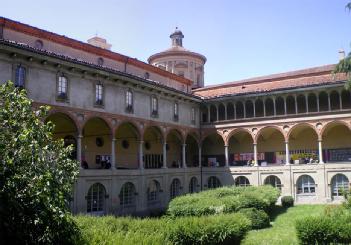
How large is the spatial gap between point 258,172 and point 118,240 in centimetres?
3035

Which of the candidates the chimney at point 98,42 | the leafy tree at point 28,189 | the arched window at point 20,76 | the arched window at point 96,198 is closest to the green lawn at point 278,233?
the leafy tree at point 28,189

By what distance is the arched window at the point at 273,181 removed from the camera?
124ft

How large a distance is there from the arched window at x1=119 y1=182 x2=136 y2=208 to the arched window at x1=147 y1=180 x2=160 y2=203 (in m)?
2.68

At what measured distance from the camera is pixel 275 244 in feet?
57.2

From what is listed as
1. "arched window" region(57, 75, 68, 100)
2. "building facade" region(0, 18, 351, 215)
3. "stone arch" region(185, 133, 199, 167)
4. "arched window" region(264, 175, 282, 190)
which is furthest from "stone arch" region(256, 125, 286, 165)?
"arched window" region(57, 75, 68, 100)

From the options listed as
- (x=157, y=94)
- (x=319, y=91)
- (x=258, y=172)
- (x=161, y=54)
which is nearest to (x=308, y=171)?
(x=258, y=172)

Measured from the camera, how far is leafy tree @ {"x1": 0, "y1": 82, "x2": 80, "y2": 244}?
27.7 ft

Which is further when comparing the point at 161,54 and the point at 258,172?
the point at 161,54

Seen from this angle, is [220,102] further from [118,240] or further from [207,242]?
[118,240]

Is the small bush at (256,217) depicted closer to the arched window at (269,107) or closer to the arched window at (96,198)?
the arched window at (96,198)

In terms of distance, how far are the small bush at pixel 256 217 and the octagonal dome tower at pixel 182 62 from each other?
93.5 feet

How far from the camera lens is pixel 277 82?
135 ft

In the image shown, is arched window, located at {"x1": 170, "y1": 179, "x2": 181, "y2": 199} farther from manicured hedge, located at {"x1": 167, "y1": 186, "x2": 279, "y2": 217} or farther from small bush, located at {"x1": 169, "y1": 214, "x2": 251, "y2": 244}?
small bush, located at {"x1": 169, "y1": 214, "x2": 251, "y2": 244}

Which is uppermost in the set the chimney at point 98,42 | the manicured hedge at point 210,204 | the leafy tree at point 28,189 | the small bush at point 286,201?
the chimney at point 98,42
